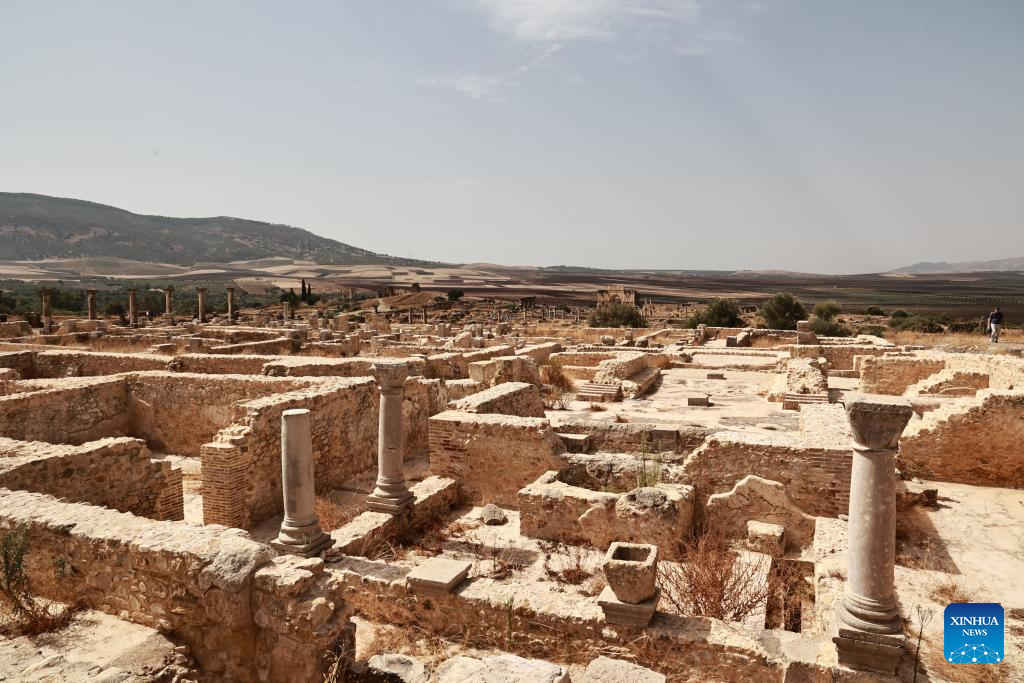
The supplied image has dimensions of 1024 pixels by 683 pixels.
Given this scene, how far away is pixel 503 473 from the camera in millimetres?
9445

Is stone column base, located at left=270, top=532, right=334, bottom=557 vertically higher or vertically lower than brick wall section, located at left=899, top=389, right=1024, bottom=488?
lower

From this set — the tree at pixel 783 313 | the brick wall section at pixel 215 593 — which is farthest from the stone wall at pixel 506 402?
the tree at pixel 783 313

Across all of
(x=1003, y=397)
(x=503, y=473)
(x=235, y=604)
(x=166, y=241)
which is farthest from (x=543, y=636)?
(x=166, y=241)

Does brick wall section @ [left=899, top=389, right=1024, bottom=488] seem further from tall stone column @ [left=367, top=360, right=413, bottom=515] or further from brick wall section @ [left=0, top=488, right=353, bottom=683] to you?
brick wall section @ [left=0, top=488, right=353, bottom=683]

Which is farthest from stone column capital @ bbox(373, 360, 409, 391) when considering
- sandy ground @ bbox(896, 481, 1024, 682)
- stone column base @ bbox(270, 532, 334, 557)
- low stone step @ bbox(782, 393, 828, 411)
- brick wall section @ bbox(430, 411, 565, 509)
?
low stone step @ bbox(782, 393, 828, 411)

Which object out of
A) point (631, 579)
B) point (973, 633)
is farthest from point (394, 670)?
point (973, 633)

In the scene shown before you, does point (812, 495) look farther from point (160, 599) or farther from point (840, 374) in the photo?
point (840, 374)

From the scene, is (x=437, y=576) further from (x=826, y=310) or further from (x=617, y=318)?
(x=826, y=310)

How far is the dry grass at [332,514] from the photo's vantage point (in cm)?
866

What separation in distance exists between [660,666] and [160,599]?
4191 mm

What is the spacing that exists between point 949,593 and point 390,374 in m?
6.73

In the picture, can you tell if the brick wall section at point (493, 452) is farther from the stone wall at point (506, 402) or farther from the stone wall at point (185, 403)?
the stone wall at point (185, 403)

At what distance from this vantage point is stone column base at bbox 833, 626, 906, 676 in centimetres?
479

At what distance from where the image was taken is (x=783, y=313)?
1684 inches
